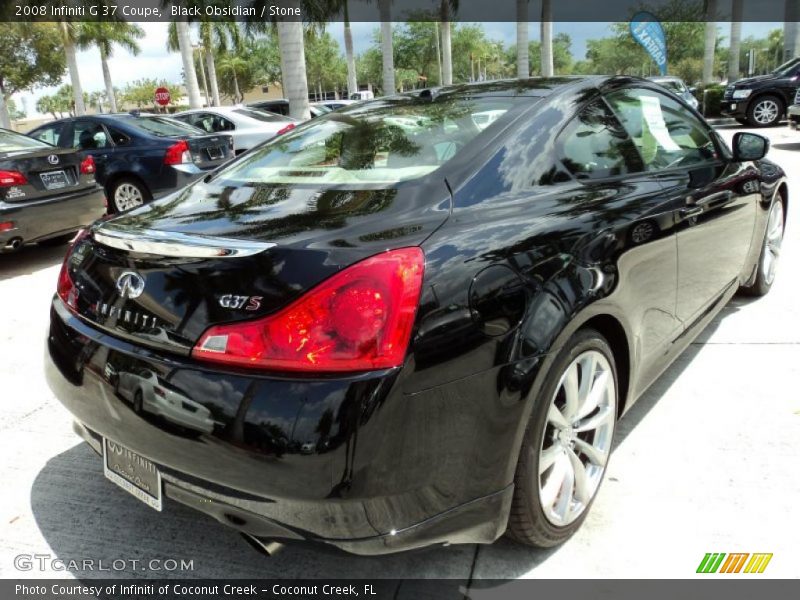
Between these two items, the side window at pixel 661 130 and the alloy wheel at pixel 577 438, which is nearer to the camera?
the alloy wheel at pixel 577 438

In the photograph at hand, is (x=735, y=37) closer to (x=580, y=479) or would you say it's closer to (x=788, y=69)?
(x=788, y=69)

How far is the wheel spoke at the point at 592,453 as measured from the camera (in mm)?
2285

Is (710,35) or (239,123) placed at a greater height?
(710,35)

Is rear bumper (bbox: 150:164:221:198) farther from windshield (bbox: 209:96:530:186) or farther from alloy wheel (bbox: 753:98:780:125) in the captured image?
alloy wheel (bbox: 753:98:780:125)

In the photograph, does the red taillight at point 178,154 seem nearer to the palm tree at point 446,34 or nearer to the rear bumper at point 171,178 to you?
the rear bumper at point 171,178

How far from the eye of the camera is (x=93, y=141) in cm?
855

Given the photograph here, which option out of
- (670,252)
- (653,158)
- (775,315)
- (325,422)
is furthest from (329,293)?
(775,315)

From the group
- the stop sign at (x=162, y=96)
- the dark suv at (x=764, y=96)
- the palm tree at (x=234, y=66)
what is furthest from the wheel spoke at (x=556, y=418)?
the palm tree at (x=234, y=66)

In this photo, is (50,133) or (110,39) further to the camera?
(110,39)

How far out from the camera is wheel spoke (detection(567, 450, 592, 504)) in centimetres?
224

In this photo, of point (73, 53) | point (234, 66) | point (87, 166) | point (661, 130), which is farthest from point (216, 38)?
point (661, 130)

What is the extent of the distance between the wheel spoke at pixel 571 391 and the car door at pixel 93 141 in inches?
303

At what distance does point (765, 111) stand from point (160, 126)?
15.6 m

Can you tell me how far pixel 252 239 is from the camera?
1.86 meters
